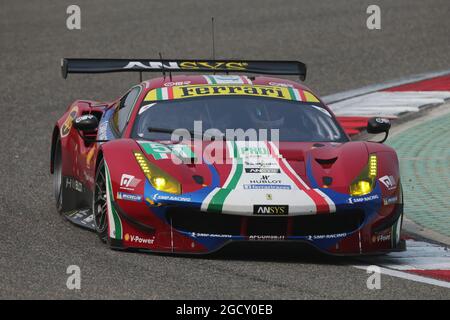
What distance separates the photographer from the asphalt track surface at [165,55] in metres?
7.75

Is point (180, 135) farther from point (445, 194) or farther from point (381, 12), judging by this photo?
point (381, 12)

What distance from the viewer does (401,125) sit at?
15141 mm

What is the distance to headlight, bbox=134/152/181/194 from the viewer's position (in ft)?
28.0

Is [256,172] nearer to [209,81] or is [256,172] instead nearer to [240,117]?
[240,117]

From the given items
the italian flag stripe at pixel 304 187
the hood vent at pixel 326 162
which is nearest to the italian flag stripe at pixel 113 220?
the italian flag stripe at pixel 304 187

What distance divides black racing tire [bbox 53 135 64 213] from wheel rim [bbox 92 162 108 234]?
4.26ft

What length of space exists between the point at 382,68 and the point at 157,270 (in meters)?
11.5

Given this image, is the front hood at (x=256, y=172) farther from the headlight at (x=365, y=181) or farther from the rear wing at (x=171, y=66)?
the rear wing at (x=171, y=66)

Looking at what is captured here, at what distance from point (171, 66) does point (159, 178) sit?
7.87 feet

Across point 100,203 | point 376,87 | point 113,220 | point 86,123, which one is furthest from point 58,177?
point 376,87

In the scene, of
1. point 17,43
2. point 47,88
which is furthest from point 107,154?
point 17,43

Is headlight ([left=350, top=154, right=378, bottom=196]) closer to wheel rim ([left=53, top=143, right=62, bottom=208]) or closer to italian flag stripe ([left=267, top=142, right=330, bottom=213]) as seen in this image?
italian flag stripe ([left=267, top=142, right=330, bottom=213])

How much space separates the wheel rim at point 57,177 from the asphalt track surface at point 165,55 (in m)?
0.12

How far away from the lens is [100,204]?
30.5ft
